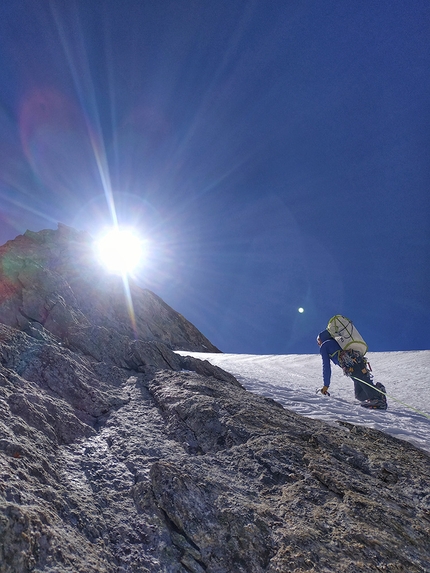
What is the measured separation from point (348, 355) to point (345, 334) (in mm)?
694

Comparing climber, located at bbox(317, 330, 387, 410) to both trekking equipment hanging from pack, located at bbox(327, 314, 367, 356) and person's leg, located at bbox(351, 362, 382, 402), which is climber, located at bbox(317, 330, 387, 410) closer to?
person's leg, located at bbox(351, 362, 382, 402)

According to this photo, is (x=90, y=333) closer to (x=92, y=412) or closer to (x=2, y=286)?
(x=2, y=286)

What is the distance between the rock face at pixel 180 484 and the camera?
245cm

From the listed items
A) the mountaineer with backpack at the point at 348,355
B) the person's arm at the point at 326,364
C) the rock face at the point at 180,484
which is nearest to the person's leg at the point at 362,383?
the mountaineer with backpack at the point at 348,355

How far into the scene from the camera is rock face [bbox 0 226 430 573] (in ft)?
8.04

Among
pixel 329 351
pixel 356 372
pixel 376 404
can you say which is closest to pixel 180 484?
pixel 376 404

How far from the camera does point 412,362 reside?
1864 cm

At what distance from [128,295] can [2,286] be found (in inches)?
781

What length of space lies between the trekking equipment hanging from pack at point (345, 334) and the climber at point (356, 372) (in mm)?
160

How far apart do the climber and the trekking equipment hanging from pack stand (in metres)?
0.16

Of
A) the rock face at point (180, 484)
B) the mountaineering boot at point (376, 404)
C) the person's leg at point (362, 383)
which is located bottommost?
the rock face at point (180, 484)

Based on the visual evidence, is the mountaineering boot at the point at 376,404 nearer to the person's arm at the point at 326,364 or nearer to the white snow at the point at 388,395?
the white snow at the point at 388,395

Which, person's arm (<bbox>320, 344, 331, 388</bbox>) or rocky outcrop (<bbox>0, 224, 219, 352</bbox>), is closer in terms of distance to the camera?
rocky outcrop (<bbox>0, 224, 219, 352</bbox>)

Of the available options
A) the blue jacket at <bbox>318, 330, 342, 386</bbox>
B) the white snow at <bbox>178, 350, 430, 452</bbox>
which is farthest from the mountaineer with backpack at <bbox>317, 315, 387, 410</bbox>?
the white snow at <bbox>178, 350, 430, 452</bbox>
